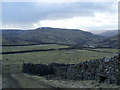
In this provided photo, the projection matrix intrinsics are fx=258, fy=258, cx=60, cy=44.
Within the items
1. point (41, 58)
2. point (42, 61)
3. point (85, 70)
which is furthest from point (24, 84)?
point (41, 58)

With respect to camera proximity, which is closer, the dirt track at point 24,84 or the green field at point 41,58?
the dirt track at point 24,84

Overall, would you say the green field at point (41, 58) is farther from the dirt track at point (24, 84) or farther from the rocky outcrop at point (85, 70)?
the dirt track at point (24, 84)

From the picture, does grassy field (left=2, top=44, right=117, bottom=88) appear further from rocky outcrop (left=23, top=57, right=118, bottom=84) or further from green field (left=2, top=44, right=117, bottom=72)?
rocky outcrop (left=23, top=57, right=118, bottom=84)

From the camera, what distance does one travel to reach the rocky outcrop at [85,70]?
25.3m

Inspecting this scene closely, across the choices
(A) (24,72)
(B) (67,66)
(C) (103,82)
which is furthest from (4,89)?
(A) (24,72)

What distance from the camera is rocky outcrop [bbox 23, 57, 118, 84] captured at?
997 inches

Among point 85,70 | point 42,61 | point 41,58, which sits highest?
point 85,70

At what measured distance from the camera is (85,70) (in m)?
30.6

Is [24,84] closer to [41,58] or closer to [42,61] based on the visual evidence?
[42,61]

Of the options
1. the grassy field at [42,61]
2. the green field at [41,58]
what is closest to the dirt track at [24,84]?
the grassy field at [42,61]

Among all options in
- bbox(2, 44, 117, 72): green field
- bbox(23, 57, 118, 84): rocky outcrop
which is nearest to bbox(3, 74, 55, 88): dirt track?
bbox(23, 57, 118, 84): rocky outcrop

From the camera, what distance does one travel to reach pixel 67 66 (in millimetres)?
36062

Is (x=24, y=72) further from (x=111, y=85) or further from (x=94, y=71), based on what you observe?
(x=111, y=85)

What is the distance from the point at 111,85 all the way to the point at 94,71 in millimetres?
5068
